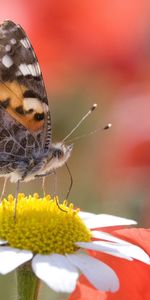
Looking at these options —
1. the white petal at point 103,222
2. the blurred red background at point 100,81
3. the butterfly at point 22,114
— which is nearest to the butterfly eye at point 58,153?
the butterfly at point 22,114

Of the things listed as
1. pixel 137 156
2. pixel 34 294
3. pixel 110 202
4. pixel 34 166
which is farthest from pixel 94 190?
pixel 34 294

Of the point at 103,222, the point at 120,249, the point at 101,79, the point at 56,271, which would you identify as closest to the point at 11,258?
the point at 56,271

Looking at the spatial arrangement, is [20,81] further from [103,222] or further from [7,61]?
[103,222]

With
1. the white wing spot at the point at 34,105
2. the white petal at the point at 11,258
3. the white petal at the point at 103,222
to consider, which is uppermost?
the white wing spot at the point at 34,105

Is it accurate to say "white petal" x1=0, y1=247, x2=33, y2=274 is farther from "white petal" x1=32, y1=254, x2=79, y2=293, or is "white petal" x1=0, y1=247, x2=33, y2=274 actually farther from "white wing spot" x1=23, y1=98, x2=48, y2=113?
"white wing spot" x1=23, y1=98, x2=48, y2=113

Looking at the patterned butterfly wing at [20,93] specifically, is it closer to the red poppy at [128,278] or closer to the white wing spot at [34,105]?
the white wing spot at [34,105]

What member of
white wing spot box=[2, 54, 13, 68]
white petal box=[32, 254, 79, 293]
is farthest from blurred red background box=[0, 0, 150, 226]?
white petal box=[32, 254, 79, 293]

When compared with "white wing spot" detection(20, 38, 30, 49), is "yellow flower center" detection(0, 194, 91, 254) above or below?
below
